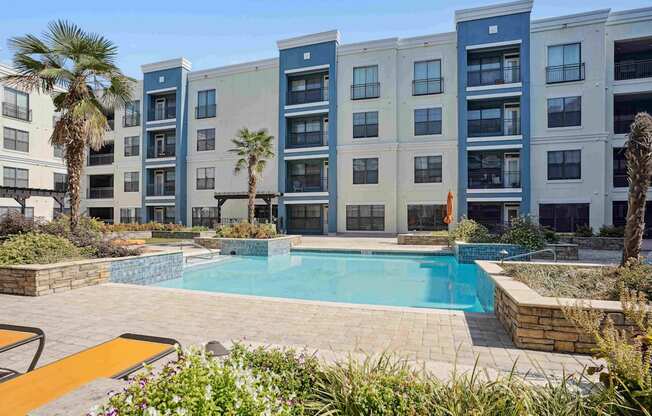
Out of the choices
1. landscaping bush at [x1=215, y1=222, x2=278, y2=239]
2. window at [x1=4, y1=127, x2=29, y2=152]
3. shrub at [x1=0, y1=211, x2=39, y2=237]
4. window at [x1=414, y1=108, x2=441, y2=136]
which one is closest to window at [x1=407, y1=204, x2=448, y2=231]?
window at [x1=414, y1=108, x2=441, y2=136]

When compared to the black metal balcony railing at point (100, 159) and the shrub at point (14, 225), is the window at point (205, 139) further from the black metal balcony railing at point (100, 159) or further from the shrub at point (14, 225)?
the shrub at point (14, 225)

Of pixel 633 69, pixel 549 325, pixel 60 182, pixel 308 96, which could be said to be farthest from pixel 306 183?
pixel 549 325

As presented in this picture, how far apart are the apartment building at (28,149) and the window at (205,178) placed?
388 inches

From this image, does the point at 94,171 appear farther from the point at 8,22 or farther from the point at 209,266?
the point at 209,266

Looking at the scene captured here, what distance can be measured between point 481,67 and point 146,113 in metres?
26.7

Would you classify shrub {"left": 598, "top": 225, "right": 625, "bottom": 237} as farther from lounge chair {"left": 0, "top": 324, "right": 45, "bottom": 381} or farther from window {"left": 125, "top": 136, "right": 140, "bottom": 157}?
window {"left": 125, "top": 136, "right": 140, "bottom": 157}

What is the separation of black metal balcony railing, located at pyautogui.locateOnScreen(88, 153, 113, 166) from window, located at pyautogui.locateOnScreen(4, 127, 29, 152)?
6.10 m

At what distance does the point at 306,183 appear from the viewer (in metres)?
28.0

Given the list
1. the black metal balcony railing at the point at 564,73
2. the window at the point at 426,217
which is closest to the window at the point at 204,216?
the window at the point at 426,217

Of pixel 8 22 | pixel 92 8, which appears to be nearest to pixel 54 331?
pixel 92 8

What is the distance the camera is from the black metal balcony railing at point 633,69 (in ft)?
74.1

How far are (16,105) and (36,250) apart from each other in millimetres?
27762

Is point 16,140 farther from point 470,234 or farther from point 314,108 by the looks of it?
point 470,234

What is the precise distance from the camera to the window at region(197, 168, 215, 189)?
2975 centimetres
